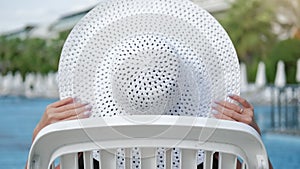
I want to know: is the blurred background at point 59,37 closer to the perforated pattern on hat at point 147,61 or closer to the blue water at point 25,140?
the blue water at point 25,140

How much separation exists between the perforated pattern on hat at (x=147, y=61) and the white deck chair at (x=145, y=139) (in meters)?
0.10

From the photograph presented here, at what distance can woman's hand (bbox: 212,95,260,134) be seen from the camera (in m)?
0.80

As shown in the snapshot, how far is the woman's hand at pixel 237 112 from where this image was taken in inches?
31.5

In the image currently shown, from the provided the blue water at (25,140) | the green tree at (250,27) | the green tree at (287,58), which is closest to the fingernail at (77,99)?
the blue water at (25,140)

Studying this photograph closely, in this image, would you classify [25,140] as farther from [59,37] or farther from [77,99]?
[59,37]

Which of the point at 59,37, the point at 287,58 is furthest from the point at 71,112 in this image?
the point at 59,37

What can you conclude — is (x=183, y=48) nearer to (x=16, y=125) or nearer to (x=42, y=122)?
(x=42, y=122)

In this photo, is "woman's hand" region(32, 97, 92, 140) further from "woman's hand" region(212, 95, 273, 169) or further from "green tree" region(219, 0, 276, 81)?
"green tree" region(219, 0, 276, 81)

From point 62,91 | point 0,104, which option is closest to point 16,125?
point 0,104

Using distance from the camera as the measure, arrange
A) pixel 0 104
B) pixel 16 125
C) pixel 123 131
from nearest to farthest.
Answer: pixel 123 131
pixel 16 125
pixel 0 104

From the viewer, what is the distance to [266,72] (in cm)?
1139

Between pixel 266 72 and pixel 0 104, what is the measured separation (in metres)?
4.32

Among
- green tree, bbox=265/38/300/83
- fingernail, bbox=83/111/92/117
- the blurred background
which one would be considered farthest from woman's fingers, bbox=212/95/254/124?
green tree, bbox=265/38/300/83

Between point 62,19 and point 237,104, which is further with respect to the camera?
point 62,19
